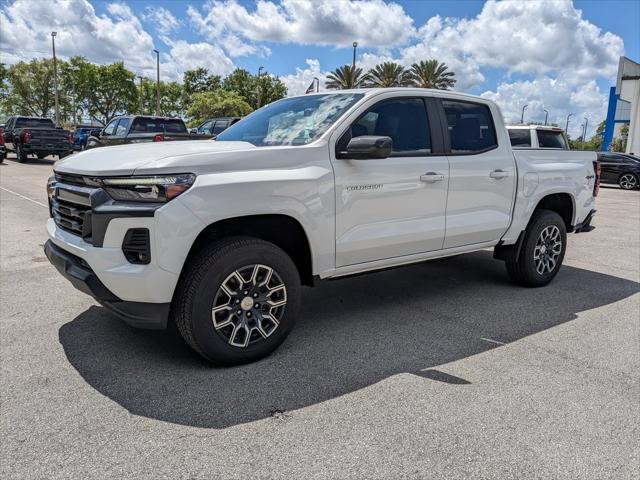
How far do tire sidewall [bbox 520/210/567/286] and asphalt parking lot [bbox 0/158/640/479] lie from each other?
1.24 ft

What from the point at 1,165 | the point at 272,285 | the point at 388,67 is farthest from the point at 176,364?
the point at 388,67

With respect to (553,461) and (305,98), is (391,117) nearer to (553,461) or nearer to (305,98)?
(305,98)

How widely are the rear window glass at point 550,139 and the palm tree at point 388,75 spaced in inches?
1298

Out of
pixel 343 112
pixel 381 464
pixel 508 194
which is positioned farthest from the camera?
pixel 508 194

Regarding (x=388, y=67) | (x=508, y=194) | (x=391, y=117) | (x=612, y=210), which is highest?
(x=388, y=67)

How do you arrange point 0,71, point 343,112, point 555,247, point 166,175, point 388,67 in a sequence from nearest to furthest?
point 166,175 → point 343,112 → point 555,247 → point 388,67 → point 0,71

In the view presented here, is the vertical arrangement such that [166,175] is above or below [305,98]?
below

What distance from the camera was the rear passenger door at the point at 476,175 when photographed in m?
4.71

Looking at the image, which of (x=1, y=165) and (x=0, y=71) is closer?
(x=1, y=165)

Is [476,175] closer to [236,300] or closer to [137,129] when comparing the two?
[236,300]

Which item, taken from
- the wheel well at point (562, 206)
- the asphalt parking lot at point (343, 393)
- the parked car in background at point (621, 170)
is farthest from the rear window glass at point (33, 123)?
the parked car in background at point (621, 170)

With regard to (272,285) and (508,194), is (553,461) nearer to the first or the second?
(272,285)

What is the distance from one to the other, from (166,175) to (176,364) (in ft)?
4.27

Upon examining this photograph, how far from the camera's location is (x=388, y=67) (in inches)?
1676
